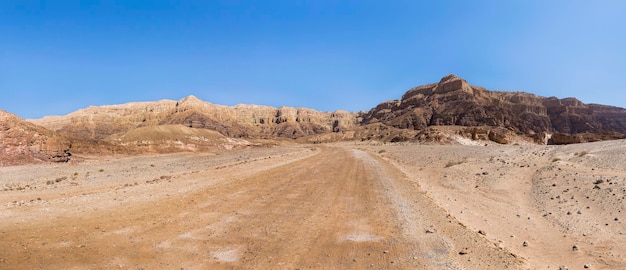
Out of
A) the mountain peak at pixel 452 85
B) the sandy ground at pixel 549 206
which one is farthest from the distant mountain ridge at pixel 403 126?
the sandy ground at pixel 549 206

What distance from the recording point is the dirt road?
628 cm

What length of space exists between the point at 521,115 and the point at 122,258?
19071cm

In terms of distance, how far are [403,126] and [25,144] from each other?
131245 mm

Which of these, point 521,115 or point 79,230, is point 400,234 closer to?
point 79,230

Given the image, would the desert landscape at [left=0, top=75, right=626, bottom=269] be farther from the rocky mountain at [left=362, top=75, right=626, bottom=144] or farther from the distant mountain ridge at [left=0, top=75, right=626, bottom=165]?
the rocky mountain at [left=362, top=75, right=626, bottom=144]

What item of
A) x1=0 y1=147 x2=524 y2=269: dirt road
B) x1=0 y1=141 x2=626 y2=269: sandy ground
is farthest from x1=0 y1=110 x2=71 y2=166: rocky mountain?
x1=0 y1=147 x2=524 y2=269: dirt road

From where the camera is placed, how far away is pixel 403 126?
14788 centimetres

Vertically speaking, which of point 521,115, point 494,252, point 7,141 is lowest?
point 494,252

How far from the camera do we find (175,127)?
8456 cm

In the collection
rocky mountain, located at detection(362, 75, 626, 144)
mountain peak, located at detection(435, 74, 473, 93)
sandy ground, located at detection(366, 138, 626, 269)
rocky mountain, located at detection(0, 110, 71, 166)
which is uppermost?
mountain peak, located at detection(435, 74, 473, 93)

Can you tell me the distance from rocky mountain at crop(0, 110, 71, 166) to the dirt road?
1351 inches

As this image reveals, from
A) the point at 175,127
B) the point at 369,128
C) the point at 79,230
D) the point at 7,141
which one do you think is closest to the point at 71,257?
the point at 79,230

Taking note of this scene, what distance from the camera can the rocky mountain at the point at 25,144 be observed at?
122 ft

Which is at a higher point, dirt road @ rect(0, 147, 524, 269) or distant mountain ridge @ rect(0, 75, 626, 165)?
distant mountain ridge @ rect(0, 75, 626, 165)
